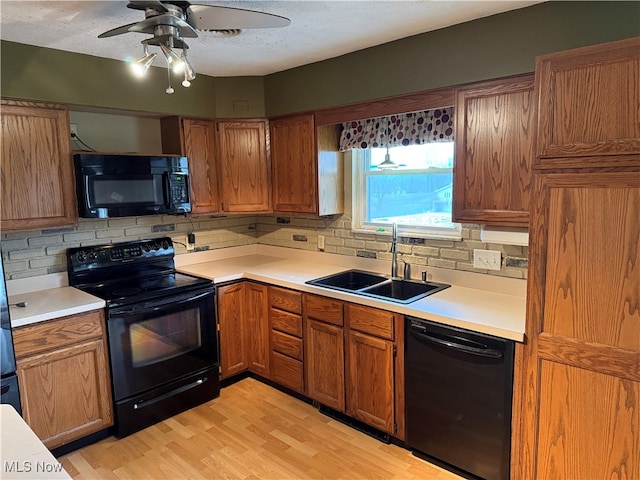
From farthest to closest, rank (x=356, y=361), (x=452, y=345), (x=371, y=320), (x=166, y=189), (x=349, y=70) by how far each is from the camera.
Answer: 1. (x=166, y=189)
2. (x=349, y=70)
3. (x=356, y=361)
4. (x=371, y=320)
5. (x=452, y=345)

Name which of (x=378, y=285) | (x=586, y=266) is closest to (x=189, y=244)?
(x=378, y=285)

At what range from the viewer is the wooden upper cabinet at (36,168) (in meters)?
2.41

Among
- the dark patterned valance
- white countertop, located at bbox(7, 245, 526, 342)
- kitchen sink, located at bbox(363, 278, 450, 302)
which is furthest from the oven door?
the dark patterned valance

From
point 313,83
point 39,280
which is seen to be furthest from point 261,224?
point 39,280

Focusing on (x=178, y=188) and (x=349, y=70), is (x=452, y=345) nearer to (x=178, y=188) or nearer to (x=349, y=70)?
(x=349, y=70)

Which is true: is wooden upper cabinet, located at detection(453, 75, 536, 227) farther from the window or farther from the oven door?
the oven door

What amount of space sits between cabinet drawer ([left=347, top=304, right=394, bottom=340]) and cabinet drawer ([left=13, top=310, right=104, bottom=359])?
1.47 metres

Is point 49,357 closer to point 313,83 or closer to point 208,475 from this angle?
point 208,475

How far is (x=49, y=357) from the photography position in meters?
2.38

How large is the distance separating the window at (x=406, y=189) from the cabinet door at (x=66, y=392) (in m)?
1.96

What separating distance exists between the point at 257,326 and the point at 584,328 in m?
2.18

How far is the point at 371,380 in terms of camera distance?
2570 millimetres

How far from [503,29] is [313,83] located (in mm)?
1276

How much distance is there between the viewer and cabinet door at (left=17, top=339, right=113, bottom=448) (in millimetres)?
2334
